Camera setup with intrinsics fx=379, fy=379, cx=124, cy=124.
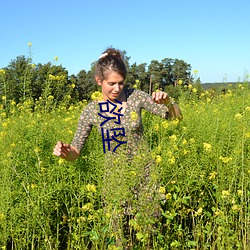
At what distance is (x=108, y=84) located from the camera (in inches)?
93.0

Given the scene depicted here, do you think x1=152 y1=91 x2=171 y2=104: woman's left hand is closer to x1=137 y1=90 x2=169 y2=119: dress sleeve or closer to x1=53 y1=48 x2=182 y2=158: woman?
x1=53 y1=48 x2=182 y2=158: woman

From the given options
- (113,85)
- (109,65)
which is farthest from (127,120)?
(109,65)

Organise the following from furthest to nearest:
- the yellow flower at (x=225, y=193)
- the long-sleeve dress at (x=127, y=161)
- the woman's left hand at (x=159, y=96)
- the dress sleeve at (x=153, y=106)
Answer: the dress sleeve at (x=153, y=106) < the woman's left hand at (x=159, y=96) < the yellow flower at (x=225, y=193) < the long-sleeve dress at (x=127, y=161)

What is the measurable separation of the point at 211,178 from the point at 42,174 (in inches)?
42.1

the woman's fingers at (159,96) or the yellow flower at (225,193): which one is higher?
the woman's fingers at (159,96)

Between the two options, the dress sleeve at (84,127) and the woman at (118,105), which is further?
the dress sleeve at (84,127)

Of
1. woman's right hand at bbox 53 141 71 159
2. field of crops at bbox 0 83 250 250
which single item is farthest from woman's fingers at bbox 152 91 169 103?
woman's right hand at bbox 53 141 71 159

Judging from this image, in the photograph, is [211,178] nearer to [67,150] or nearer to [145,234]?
[145,234]

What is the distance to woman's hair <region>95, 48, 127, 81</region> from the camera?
93.2 inches

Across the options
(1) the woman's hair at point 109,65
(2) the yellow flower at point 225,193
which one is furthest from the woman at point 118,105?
(2) the yellow flower at point 225,193

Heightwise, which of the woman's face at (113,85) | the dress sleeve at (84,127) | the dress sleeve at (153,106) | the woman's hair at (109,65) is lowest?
the dress sleeve at (84,127)

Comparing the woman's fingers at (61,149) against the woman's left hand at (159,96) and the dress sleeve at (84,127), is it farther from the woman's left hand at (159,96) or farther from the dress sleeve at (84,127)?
the woman's left hand at (159,96)

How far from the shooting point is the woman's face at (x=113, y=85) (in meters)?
2.34

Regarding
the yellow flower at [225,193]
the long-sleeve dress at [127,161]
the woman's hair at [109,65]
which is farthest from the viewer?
the woman's hair at [109,65]
